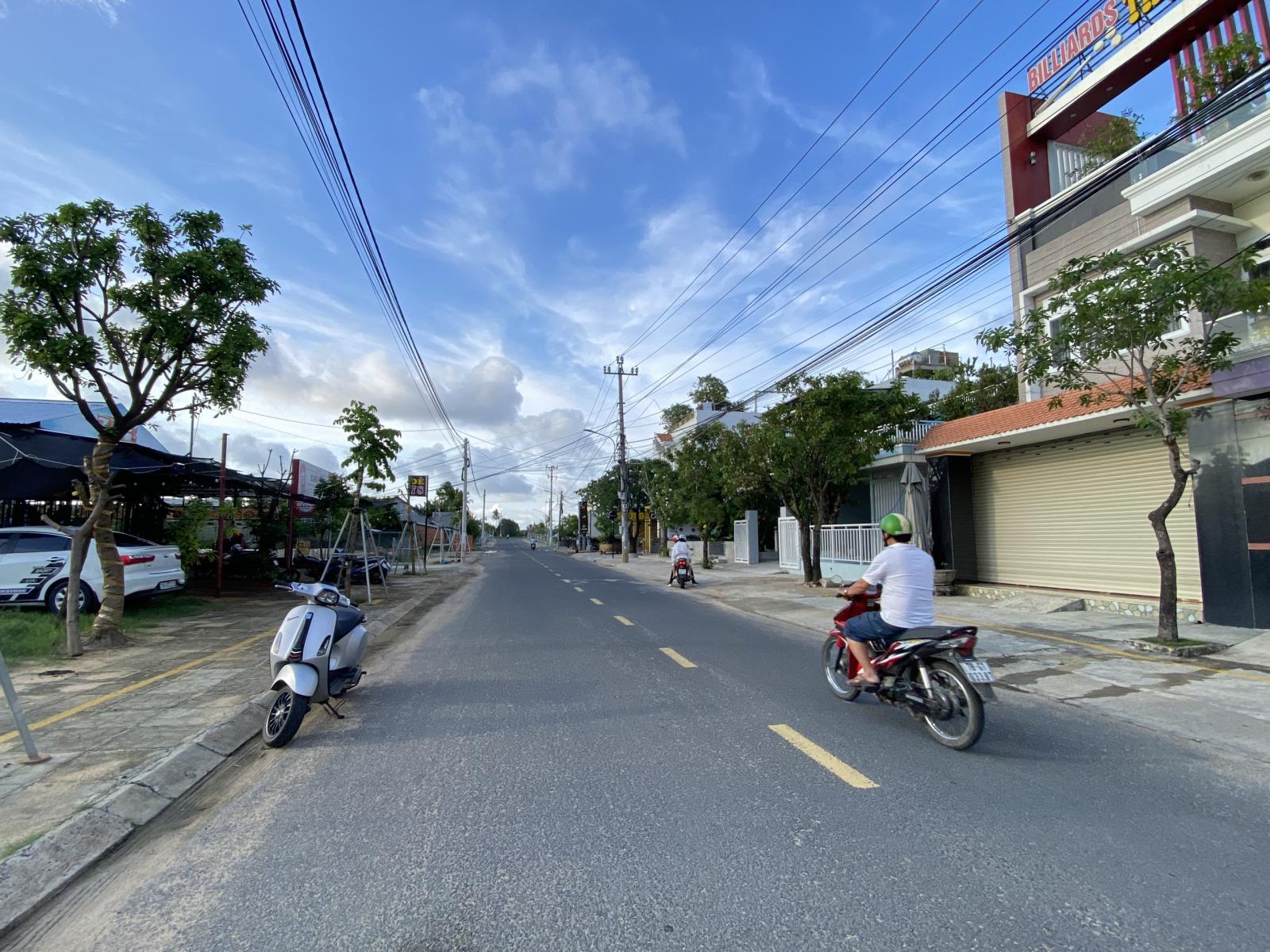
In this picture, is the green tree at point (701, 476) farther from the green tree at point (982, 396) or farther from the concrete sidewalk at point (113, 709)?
the concrete sidewalk at point (113, 709)

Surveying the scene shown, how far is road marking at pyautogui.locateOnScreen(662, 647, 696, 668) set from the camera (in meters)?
8.34

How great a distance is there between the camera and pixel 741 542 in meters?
34.6

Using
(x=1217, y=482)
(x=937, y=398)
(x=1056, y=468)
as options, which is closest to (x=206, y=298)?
(x=1217, y=482)

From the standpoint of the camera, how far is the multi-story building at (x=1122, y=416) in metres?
10.1

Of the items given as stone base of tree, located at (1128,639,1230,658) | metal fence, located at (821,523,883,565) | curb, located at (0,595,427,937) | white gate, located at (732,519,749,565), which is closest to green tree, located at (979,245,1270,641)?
stone base of tree, located at (1128,639,1230,658)

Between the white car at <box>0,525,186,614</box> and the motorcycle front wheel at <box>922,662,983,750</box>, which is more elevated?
the white car at <box>0,525,186,614</box>

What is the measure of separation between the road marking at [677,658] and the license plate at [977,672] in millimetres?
3745

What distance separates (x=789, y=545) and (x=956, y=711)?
2131 centimetres

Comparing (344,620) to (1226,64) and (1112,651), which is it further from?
(1226,64)

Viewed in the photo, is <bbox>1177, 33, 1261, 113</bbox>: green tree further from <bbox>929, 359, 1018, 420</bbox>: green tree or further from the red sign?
<bbox>929, 359, 1018, 420</bbox>: green tree

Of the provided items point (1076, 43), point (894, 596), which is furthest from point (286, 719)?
point (1076, 43)

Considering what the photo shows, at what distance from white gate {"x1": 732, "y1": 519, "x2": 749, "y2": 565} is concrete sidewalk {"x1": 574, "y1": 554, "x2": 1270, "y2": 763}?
62.5 feet

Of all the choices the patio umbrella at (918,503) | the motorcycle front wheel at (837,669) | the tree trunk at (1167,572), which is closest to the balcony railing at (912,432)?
the patio umbrella at (918,503)

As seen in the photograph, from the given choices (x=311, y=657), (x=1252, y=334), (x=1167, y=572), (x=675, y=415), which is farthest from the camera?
(x=675, y=415)
